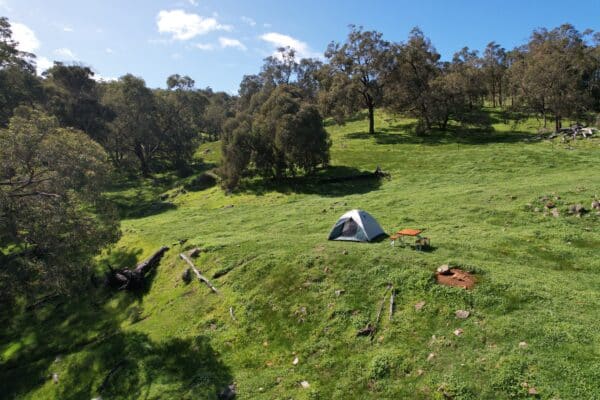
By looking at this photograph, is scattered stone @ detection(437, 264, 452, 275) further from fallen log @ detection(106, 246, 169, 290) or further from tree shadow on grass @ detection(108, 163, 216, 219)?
tree shadow on grass @ detection(108, 163, 216, 219)

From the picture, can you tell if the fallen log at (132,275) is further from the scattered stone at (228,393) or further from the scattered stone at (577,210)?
the scattered stone at (577,210)

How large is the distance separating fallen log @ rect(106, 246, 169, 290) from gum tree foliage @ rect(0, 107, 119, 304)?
151 inches

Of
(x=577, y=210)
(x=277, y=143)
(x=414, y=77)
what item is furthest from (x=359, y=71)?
(x=577, y=210)

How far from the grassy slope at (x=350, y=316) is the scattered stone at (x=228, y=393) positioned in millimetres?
322

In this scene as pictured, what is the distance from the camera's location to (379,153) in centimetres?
4825

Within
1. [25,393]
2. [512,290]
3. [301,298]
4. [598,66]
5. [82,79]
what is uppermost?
[82,79]

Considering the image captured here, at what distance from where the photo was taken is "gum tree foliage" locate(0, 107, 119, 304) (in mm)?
15938

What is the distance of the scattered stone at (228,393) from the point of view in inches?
456

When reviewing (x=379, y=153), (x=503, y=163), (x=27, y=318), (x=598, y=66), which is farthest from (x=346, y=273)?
(x=598, y=66)

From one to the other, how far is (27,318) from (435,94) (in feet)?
176

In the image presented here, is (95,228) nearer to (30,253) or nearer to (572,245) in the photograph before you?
(30,253)

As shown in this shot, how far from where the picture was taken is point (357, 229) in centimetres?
1995

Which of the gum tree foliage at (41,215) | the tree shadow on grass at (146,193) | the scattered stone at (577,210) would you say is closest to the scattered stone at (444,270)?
the scattered stone at (577,210)

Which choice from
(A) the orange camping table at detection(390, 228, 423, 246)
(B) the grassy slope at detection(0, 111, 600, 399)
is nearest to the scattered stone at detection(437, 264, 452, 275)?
(B) the grassy slope at detection(0, 111, 600, 399)
